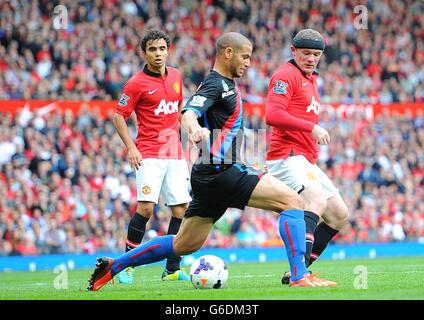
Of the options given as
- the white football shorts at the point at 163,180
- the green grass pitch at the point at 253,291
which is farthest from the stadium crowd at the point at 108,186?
the green grass pitch at the point at 253,291

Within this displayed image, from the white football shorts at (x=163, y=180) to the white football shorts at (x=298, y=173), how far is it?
1614 mm

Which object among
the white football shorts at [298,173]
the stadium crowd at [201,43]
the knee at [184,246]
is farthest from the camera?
Result: the stadium crowd at [201,43]

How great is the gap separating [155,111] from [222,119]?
2904 millimetres

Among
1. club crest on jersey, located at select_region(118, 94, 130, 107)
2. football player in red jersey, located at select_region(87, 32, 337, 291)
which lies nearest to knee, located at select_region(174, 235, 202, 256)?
football player in red jersey, located at select_region(87, 32, 337, 291)

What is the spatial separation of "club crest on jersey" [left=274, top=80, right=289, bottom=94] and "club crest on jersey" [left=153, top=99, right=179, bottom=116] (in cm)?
211

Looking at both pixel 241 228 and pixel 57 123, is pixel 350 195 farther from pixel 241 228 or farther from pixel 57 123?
pixel 57 123

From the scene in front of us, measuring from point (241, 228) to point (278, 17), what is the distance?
8.48 meters

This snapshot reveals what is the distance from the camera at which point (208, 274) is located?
9344 millimetres

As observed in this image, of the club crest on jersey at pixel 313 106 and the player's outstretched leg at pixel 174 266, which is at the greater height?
the club crest on jersey at pixel 313 106

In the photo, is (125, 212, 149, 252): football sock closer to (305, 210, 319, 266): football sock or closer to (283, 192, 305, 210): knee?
(305, 210, 319, 266): football sock

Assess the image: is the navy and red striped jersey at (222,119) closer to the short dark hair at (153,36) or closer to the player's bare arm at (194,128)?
the player's bare arm at (194,128)

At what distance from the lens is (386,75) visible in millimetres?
26422

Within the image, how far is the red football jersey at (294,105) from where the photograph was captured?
988 centimetres
